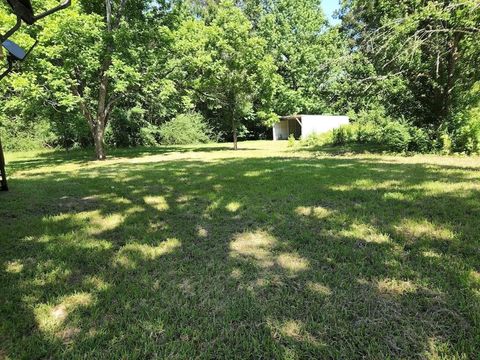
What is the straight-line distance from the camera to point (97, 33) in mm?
12164

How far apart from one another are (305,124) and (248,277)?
26.7 meters

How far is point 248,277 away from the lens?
2.83 meters

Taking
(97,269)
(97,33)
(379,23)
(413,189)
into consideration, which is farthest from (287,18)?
(97,269)

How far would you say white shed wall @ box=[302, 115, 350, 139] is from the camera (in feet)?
92.7

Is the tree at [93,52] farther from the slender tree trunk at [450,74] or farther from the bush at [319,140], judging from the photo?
the slender tree trunk at [450,74]

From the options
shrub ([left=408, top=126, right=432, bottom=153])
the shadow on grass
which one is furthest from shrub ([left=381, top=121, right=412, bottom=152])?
the shadow on grass

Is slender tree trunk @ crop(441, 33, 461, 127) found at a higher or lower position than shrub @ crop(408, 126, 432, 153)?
higher

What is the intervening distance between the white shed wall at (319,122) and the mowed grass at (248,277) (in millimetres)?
23340

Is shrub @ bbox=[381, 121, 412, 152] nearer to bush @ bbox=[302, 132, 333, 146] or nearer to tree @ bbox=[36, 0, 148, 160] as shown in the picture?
bush @ bbox=[302, 132, 333, 146]

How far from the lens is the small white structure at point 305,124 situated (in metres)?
28.3

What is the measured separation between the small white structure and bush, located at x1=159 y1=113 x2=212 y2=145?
300 inches

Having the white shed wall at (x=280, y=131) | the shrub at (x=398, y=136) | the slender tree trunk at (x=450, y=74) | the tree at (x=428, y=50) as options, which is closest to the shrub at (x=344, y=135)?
the tree at (x=428, y=50)

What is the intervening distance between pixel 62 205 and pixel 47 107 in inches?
440

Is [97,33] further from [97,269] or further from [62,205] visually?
[97,269]
